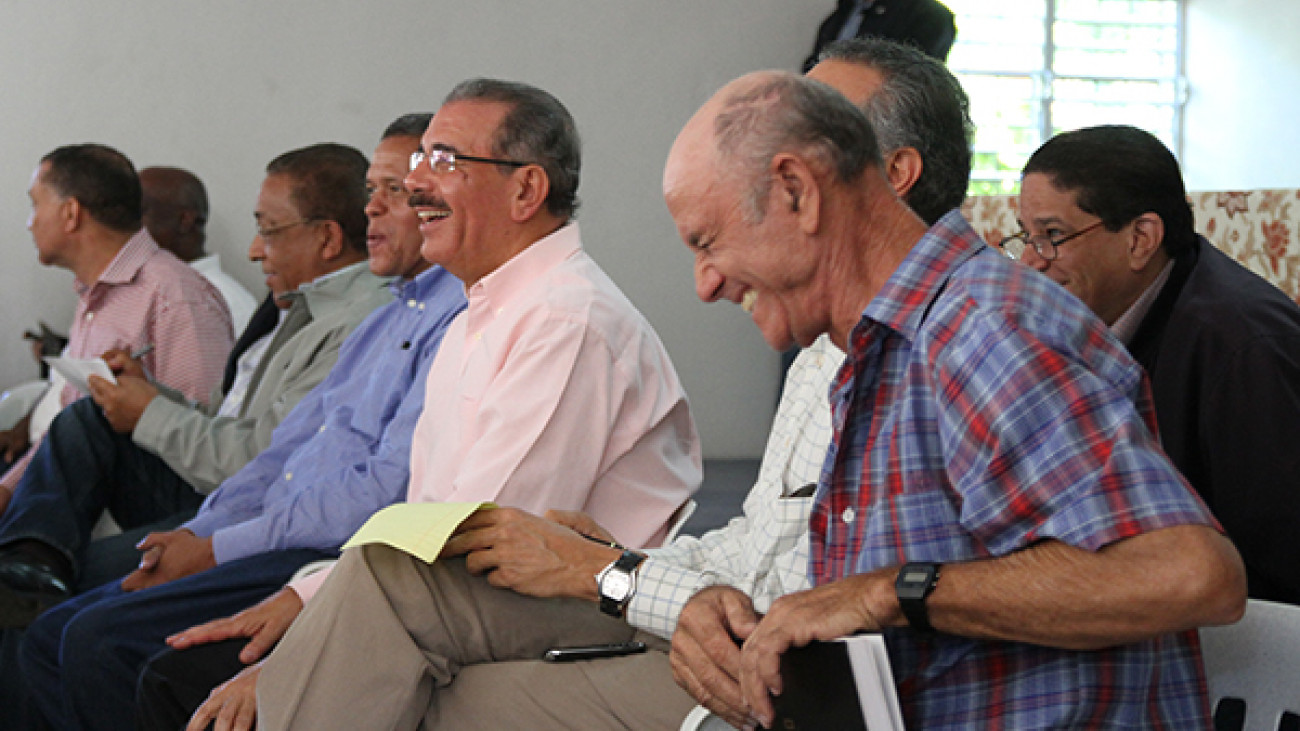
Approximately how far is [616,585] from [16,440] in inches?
114

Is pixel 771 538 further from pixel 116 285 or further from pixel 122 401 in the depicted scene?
pixel 116 285

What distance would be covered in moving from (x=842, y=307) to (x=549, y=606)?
1.74 ft

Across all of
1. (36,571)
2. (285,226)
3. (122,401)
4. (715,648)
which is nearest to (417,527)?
(715,648)

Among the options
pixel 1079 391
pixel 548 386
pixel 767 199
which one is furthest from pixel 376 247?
pixel 1079 391

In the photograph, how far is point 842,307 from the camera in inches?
46.3

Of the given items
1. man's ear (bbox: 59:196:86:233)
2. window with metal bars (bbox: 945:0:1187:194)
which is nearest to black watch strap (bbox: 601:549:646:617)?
man's ear (bbox: 59:196:86:233)

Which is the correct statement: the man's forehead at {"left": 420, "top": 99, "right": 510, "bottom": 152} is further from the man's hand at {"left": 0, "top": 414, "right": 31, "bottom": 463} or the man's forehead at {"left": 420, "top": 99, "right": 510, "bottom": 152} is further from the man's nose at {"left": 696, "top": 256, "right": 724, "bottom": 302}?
the man's hand at {"left": 0, "top": 414, "right": 31, "bottom": 463}

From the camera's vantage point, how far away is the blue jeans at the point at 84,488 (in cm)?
255

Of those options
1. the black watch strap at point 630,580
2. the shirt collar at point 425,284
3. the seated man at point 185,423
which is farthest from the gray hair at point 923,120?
the seated man at point 185,423

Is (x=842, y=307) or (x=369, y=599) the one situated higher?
(x=842, y=307)

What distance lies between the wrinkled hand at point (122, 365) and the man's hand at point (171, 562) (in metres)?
0.65

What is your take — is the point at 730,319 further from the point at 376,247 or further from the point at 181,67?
the point at 376,247

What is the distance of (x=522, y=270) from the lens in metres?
2.00

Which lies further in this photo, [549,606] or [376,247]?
[376,247]
